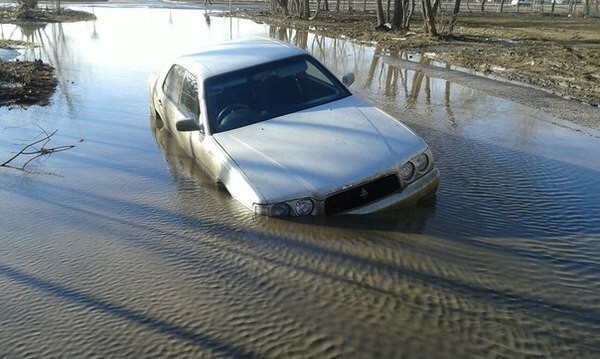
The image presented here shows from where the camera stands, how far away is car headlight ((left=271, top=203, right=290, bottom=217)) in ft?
15.1

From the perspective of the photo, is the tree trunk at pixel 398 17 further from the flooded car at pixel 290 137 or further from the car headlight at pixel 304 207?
the car headlight at pixel 304 207

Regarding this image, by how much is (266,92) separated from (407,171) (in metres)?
2.01

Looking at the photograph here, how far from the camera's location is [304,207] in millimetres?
4598

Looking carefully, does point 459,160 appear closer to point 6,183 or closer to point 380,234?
point 380,234

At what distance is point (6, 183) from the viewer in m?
6.27

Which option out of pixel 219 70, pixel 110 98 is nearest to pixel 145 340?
pixel 219 70

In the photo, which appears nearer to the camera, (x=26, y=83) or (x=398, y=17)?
(x=26, y=83)

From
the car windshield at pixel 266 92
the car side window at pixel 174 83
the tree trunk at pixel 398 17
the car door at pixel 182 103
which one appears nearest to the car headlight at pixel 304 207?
the car windshield at pixel 266 92

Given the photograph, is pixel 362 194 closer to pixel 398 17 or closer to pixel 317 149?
pixel 317 149

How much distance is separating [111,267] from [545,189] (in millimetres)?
4418

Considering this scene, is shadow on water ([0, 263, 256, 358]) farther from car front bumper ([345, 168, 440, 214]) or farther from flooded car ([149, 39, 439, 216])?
car front bumper ([345, 168, 440, 214])

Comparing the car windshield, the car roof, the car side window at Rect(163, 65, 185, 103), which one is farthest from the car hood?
the car side window at Rect(163, 65, 185, 103)

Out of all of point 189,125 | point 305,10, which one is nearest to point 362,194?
point 189,125

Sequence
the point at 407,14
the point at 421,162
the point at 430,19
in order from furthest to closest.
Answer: the point at 407,14 < the point at 430,19 < the point at 421,162
